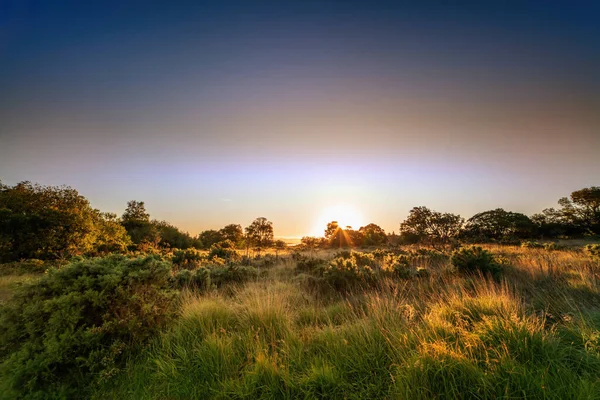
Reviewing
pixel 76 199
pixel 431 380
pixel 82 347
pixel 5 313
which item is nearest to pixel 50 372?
pixel 82 347

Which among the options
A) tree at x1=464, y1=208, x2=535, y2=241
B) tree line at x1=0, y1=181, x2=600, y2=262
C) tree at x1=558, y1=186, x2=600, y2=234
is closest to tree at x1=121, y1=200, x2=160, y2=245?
tree line at x1=0, y1=181, x2=600, y2=262

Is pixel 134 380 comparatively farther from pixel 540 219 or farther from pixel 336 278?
pixel 540 219

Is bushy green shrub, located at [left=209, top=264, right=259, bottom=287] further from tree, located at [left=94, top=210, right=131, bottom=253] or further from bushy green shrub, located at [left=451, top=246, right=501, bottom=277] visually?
tree, located at [left=94, top=210, right=131, bottom=253]

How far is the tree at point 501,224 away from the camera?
121 ft

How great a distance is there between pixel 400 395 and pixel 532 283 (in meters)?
6.84

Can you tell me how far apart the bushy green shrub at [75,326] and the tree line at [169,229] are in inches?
529

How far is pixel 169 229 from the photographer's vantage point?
34812 mm

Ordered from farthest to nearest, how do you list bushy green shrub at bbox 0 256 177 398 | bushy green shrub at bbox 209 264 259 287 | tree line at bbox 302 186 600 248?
tree line at bbox 302 186 600 248 → bushy green shrub at bbox 209 264 259 287 → bushy green shrub at bbox 0 256 177 398

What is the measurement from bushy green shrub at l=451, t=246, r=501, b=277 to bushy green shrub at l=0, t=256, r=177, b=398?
899cm

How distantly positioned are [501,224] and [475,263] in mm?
37332

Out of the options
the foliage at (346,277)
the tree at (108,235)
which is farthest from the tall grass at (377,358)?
the tree at (108,235)

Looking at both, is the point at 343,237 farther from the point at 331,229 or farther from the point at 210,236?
the point at 210,236

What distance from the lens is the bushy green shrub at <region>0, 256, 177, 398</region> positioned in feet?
10.9

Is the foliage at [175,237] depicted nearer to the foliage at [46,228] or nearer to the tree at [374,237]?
the foliage at [46,228]
